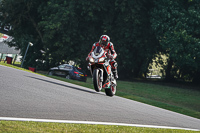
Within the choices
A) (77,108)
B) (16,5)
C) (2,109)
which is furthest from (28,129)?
(16,5)

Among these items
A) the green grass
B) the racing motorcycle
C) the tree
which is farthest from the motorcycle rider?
the tree

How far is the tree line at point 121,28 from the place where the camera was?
28172mm

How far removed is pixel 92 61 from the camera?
322 inches

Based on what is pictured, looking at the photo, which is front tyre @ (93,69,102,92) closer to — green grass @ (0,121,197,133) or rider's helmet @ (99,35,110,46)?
rider's helmet @ (99,35,110,46)

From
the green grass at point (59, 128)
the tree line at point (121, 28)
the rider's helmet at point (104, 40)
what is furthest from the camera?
the tree line at point (121, 28)

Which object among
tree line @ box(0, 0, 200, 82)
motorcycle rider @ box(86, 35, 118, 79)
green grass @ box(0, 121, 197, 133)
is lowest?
green grass @ box(0, 121, 197, 133)

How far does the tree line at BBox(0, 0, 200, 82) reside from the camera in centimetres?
2817

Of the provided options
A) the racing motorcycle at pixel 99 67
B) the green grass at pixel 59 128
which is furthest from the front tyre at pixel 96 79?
the green grass at pixel 59 128

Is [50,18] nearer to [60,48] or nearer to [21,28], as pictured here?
[60,48]

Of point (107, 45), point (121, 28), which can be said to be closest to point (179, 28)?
point (121, 28)

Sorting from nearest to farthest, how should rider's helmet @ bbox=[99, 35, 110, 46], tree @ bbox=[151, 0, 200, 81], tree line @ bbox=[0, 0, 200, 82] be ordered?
rider's helmet @ bbox=[99, 35, 110, 46], tree @ bbox=[151, 0, 200, 81], tree line @ bbox=[0, 0, 200, 82]

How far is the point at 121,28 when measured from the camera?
105 feet

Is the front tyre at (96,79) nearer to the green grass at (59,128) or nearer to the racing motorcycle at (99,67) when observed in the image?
the racing motorcycle at (99,67)

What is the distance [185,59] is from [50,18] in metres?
15.5
